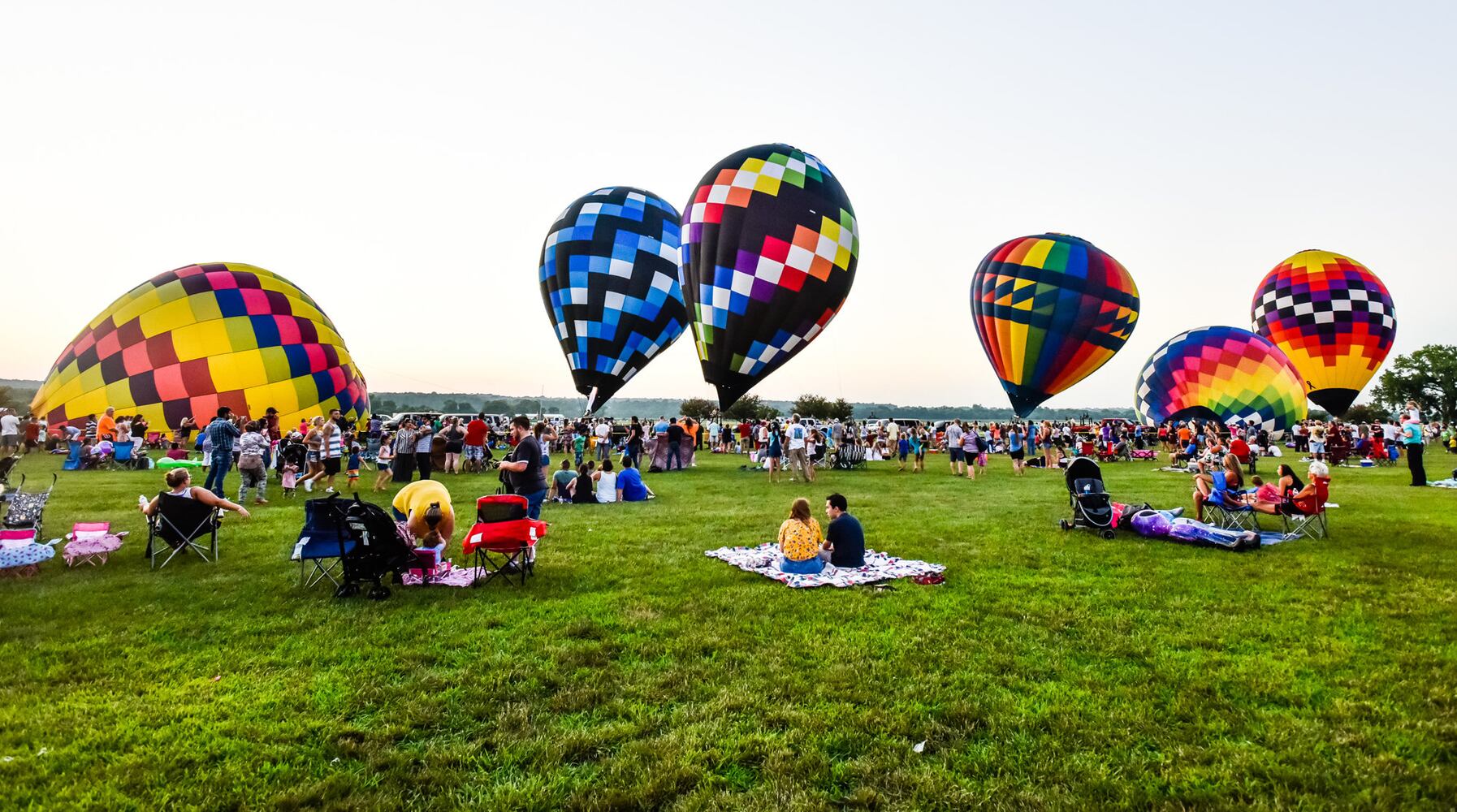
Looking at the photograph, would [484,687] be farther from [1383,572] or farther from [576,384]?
[576,384]

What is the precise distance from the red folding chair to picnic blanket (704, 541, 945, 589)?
6.84 feet

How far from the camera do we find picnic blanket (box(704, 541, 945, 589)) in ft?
21.5

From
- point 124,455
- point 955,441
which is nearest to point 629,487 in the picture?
point 955,441

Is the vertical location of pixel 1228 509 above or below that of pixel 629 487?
above

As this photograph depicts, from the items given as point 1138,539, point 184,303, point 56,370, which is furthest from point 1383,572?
point 56,370

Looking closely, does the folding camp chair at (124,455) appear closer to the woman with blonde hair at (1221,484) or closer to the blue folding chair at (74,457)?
the blue folding chair at (74,457)

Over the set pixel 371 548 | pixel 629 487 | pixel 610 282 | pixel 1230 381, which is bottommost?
pixel 629 487

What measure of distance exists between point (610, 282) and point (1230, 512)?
63.4 ft

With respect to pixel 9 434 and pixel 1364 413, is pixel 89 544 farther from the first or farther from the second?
pixel 1364 413

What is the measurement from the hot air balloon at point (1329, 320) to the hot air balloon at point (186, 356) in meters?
42.9

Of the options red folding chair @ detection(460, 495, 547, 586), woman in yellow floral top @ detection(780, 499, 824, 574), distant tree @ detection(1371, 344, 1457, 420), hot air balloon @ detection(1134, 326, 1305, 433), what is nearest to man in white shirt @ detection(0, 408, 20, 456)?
red folding chair @ detection(460, 495, 547, 586)

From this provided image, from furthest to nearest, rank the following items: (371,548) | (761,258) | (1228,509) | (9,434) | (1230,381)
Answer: (1230,381) → (761,258) → (9,434) → (1228,509) → (371,548)

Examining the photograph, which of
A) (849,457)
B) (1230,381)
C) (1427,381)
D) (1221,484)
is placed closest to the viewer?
(1221,484)

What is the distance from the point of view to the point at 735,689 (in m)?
4.00
